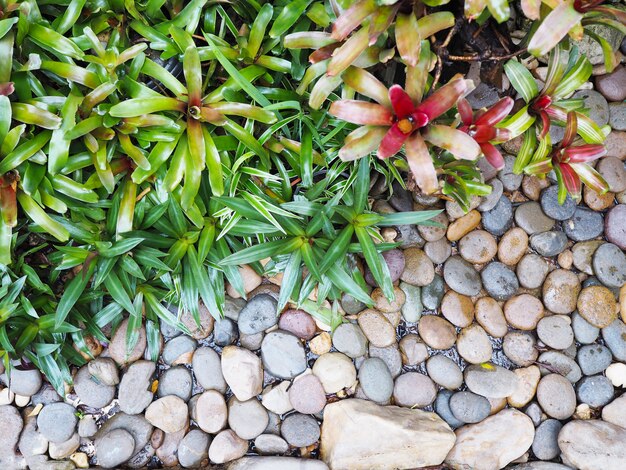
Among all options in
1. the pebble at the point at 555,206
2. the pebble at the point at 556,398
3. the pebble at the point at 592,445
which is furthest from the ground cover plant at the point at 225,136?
the pebble at the point at 592,445

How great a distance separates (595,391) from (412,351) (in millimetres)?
857

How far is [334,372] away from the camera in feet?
7.45

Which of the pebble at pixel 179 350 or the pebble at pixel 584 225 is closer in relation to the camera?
the pebble at pixel 179 350

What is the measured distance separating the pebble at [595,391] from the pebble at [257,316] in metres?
1.45

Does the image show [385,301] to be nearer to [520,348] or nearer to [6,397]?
[520,348]

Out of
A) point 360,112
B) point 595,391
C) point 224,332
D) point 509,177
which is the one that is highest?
point 360,112

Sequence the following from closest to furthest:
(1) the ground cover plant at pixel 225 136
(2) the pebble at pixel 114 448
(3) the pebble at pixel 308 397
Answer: (1) the ground cover plant at pixel 225 136, (2) the pebble at pixel 114 448, (3) the pebble at pixel 308 397

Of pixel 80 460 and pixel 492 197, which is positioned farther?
pixel 492 197

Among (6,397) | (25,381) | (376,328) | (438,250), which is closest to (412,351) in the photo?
(376,328)

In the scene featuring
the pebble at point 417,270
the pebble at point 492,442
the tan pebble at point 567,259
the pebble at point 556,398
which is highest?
the pebble at point 417,270

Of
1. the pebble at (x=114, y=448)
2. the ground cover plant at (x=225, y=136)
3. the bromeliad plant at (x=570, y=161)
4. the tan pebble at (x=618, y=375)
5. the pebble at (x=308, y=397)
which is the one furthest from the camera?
the tan pebble at (x=618, y=375)

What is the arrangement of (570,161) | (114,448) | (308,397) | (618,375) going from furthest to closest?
(618,375), (308,397), (114,448), (570,161)

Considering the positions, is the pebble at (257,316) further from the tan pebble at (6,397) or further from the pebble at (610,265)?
the pebble at (610,265)

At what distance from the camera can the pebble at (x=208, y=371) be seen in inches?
89.6
